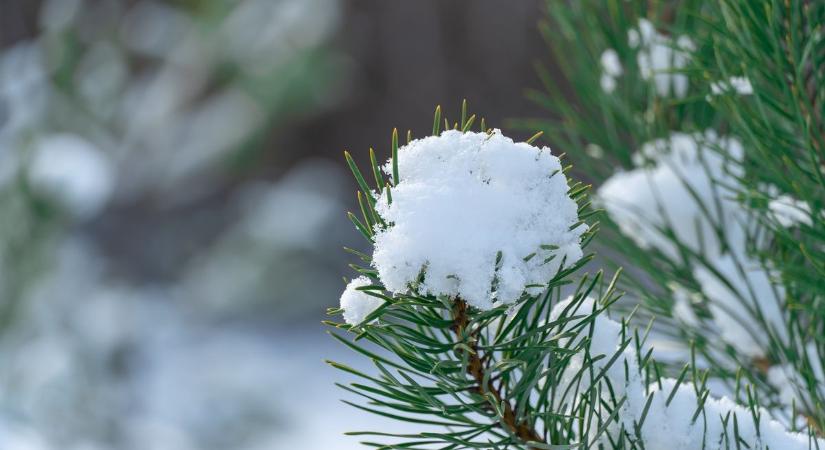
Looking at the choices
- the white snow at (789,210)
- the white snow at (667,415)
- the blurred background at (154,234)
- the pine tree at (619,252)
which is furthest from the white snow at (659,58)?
the blurred background at (154,234)

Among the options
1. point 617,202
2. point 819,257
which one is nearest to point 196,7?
point 617,202

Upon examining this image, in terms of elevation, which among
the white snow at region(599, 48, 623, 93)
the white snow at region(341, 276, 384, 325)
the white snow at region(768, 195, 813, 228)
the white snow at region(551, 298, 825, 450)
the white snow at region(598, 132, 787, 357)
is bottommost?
the white snow at region(551, 298, 825, 450)

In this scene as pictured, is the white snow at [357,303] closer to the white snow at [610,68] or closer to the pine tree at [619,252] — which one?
the pine tree at [619,252]

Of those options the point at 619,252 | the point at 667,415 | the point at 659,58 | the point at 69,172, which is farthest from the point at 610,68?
the point at 69,172

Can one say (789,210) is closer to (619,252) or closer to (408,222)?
(619,252)

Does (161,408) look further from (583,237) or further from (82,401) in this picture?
(583,237)

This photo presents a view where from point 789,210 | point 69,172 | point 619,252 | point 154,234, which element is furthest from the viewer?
point 154,234

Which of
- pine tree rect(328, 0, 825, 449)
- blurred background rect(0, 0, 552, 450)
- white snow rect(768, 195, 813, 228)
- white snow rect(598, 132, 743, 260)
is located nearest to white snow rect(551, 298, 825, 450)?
pine tree rect(328, 0, 825, 449)

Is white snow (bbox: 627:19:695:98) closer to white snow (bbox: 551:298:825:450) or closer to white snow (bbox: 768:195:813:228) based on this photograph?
white snow (bbox: 768:195:813:228)
